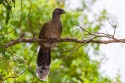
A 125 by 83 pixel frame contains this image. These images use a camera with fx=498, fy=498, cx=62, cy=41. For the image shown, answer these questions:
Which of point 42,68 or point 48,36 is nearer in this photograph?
point 42,68

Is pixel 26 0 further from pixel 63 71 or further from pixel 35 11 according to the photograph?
pixel 63 71

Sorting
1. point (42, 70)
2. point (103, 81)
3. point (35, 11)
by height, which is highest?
point (35, 11)

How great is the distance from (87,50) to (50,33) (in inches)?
82.2

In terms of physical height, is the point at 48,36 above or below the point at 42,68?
above

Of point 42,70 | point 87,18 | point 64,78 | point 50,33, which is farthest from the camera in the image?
point 87,18

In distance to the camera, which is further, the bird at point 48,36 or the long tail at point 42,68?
the bird at point 48,36

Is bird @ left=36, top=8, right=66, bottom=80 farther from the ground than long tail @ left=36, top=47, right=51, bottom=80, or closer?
farther from the ground

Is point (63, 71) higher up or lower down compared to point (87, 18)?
lower down

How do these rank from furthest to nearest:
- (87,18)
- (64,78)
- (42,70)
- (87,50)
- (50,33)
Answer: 1. (87,18)
2. (87,50)
3. (64,78)
4. (50,33)
5. (42,70)

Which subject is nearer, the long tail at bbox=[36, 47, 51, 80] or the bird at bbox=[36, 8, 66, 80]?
the long tail at bbox=[36, 47, 51, 80]

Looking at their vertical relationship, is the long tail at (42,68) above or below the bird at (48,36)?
below

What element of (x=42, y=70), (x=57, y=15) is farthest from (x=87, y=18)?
(x=42, y=70)

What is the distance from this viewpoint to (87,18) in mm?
7840

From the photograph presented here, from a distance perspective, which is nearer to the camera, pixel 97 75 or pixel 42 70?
pixel 42 70
